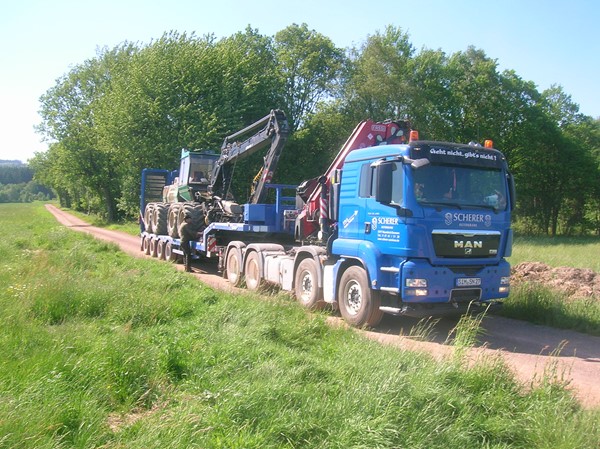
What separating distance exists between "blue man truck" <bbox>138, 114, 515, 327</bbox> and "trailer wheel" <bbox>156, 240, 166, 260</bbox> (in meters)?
10.3

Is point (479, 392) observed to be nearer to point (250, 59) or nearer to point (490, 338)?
point (490, 338)

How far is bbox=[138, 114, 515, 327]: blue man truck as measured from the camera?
8352 millimetres

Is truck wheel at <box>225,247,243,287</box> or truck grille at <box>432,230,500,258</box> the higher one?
truck grille at <box>432,230,500,258</box>

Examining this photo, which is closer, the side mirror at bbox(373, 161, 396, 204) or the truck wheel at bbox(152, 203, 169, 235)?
the side mirror at bbox(373, 161, 396, 204)

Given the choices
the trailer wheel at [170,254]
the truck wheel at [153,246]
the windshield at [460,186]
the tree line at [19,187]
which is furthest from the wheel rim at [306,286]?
the tree line at [19,187]

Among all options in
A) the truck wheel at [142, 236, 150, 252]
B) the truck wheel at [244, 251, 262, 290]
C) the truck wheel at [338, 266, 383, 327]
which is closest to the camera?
the truck wheel at [338, 266, 383, 327]

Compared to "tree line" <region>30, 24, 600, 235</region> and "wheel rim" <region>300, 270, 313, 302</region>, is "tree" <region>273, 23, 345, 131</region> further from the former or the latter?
"wheel rim" <region>300, 270, 313, 302</region>

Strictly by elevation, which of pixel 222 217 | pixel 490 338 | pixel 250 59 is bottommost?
pixel 490 338

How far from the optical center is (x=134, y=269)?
47.0 ft

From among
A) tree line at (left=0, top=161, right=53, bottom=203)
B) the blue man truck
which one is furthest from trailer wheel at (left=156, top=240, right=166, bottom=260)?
tree line at (left=0, top=161, right=53, bottom=203)

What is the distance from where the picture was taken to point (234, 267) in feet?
45.6

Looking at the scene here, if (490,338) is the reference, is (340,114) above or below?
above

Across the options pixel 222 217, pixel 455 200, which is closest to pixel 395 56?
pixel 222 217

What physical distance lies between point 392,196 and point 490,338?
2.80 metres
